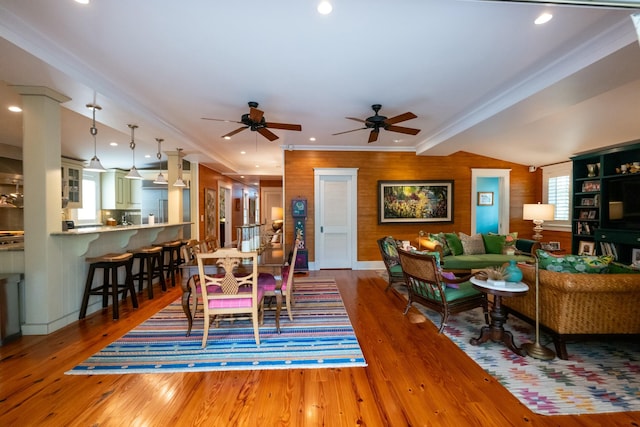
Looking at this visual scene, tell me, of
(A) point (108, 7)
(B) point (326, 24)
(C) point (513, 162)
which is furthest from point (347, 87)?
(C) point (513, 162)

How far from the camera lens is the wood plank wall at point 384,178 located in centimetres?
615

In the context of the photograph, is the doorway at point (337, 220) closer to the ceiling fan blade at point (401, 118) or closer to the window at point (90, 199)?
the ceiling fan blade at point (401, 118)

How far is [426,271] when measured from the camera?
3.07m

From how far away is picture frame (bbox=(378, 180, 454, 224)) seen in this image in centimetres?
623

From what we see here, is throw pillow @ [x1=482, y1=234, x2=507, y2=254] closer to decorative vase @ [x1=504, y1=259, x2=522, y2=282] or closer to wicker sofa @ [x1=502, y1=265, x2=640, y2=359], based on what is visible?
wicker sofa @ [x1=502, y1=265, x2=640, y2=359]

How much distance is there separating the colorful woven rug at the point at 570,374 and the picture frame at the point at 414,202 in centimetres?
348

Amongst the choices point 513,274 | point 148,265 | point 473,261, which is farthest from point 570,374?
point 148,265

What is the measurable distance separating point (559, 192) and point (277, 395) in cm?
723

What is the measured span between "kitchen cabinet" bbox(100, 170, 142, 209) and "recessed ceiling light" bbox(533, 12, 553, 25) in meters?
9.06

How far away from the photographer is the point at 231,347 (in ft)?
8.80

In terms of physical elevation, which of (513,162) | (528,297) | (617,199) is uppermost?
(513,162)

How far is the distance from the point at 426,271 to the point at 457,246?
2.62 metres

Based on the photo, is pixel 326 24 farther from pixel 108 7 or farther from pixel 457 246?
pixel 457 246

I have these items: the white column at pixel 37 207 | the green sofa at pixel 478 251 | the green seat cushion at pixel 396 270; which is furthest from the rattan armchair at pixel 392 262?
the white column at pixel 37 207
